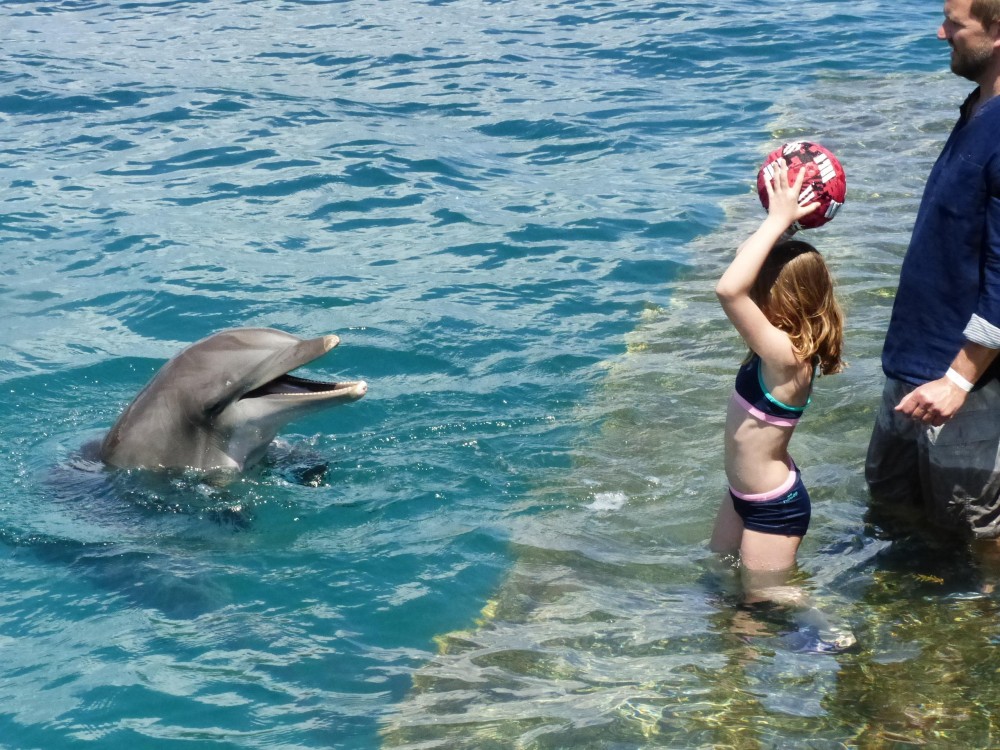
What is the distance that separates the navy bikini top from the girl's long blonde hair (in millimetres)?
209

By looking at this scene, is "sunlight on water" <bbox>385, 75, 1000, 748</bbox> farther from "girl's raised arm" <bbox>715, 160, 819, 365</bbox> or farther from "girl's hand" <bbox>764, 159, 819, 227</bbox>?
"girl's hand" <bbox>764, 159, 819, 227</bbox>

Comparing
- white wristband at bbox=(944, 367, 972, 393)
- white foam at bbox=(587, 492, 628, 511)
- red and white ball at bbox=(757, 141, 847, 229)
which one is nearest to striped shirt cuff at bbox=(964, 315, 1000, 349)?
white wristband at bbox=(944, 367, 972, 393)

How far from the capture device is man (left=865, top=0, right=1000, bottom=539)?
14.4ft

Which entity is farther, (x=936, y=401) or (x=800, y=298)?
(x=800, y=298)

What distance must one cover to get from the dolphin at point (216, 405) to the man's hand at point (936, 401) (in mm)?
2833

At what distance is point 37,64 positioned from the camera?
16.4 metres

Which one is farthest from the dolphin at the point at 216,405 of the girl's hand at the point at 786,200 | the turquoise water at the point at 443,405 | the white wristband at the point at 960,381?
the white wristband at the point at 960,381

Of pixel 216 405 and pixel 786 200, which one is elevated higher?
pixel 786 200

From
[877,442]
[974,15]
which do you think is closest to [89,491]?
[877,442]

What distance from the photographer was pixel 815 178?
438 cm

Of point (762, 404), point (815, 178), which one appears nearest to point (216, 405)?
point (762, 404)

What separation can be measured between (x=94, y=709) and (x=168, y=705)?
289mm

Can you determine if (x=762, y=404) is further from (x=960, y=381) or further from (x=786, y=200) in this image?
(x=786, y=200)

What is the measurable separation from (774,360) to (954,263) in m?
0.83
